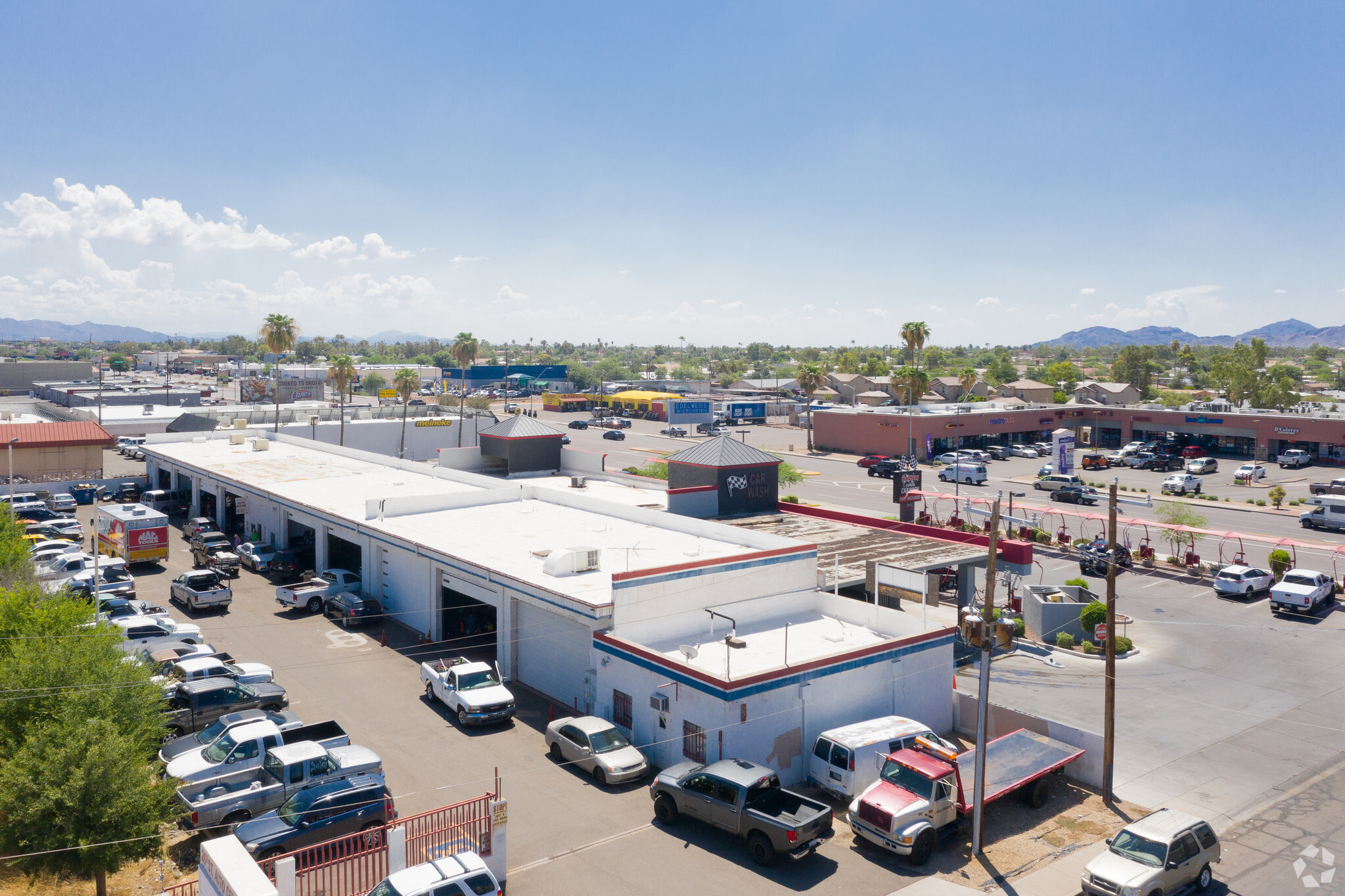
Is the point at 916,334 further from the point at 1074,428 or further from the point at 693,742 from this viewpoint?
the point at 693,742

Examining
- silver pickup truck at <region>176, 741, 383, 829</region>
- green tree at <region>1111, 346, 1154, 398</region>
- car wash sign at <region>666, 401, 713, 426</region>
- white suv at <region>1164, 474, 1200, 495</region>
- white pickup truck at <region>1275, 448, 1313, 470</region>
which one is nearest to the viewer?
silver pickup truck at <region>176, 741, 383, 829</region>

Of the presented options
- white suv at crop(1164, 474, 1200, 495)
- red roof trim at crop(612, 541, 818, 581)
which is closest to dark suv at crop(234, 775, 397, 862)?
red roof trim at crop(612, 541, 818, 581)

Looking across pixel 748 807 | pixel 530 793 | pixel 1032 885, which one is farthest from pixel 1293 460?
pixel 530 793

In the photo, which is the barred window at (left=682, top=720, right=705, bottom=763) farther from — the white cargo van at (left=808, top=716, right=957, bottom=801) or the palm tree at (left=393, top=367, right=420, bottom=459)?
the palm tree at (left=393, top=367, right=420, bottom=459)

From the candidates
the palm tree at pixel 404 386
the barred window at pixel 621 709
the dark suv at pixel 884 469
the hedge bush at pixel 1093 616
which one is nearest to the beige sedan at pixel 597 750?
the barred window at pixel 621 709

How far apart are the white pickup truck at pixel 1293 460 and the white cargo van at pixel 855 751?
2914 inches

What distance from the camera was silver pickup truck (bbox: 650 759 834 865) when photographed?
1561 cm

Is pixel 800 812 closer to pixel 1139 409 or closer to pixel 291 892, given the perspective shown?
pixel 291 892

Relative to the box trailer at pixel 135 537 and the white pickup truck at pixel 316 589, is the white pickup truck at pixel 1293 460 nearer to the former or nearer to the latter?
the white pickup truck at pixel 316 589

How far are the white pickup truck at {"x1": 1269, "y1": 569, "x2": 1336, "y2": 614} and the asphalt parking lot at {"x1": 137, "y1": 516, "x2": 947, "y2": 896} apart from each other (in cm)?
2718

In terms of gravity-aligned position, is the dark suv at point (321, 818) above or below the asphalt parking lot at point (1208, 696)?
above

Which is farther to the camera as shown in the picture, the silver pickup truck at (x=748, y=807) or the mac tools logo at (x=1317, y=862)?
the mac tools logo at (x=1317, y=862)

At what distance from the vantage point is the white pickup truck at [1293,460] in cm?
7550

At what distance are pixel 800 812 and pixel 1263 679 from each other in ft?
65.9
